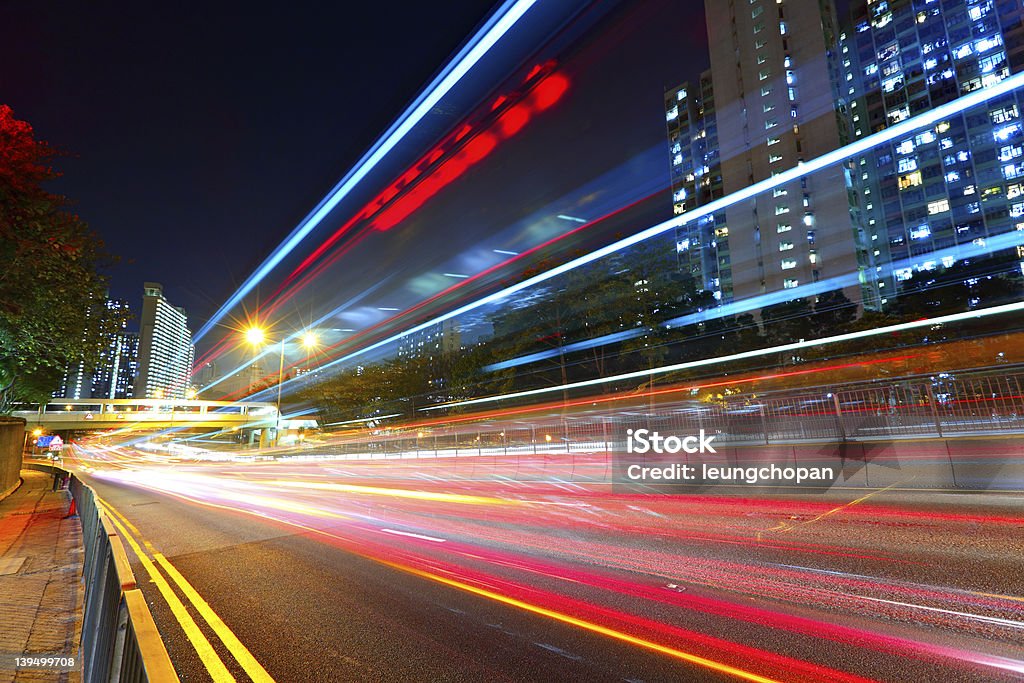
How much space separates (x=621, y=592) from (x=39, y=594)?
27.6ft

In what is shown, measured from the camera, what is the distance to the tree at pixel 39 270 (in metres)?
12.3

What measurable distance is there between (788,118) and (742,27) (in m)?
18.0

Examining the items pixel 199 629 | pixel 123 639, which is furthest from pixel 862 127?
pixel 123 639

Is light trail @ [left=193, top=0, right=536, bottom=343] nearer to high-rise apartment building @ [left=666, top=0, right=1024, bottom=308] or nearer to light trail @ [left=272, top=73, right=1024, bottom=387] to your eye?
light trail @ [left=272, top=73, right=1024, bottom=387]

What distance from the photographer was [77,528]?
14188mm

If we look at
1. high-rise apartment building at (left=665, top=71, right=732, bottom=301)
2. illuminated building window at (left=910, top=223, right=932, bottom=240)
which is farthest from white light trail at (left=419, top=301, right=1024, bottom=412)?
illuminated building window at (left=910, top=223, right=932, bottom=240)

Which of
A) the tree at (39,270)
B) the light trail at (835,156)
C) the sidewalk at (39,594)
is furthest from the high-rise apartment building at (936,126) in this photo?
the sidewalk at (39,594)

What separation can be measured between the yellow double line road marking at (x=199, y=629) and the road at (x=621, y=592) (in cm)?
3

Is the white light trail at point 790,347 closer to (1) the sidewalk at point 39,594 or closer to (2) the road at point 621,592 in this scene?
(2) the road at point 621,592

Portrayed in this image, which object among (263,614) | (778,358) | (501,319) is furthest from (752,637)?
(501,319)

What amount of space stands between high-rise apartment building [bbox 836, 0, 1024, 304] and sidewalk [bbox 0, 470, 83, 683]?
85880 millimetres

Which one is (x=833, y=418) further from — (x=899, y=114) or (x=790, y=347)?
(x=899, y=114)

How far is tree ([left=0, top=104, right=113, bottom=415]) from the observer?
40.4 ft

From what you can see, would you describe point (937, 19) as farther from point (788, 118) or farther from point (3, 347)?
point (3, 347)
